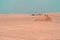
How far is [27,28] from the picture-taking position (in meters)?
0.66

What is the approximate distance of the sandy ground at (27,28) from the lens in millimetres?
592

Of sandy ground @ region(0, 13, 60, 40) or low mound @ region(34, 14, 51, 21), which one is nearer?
sandy ground @ region(0, 13, 60, 40)

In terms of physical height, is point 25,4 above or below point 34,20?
above

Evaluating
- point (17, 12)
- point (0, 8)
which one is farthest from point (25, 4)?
point (0, 8)

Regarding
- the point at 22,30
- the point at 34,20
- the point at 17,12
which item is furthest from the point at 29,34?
the point at 17,12

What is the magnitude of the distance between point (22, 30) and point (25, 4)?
0.25 meters

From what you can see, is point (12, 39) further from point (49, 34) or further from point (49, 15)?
point (49, 15)

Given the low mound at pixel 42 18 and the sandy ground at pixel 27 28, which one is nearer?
the sandy ground at pixel 27 28

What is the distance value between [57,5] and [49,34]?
0.30 metres

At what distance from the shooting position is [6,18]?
0.75 metres

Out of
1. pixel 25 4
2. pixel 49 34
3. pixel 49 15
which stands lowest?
pixel 49 34

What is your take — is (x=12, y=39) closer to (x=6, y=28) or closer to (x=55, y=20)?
(x=6, y=28)

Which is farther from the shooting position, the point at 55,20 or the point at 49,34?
the point at 55,20

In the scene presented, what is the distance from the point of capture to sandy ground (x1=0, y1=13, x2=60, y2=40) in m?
0.59
